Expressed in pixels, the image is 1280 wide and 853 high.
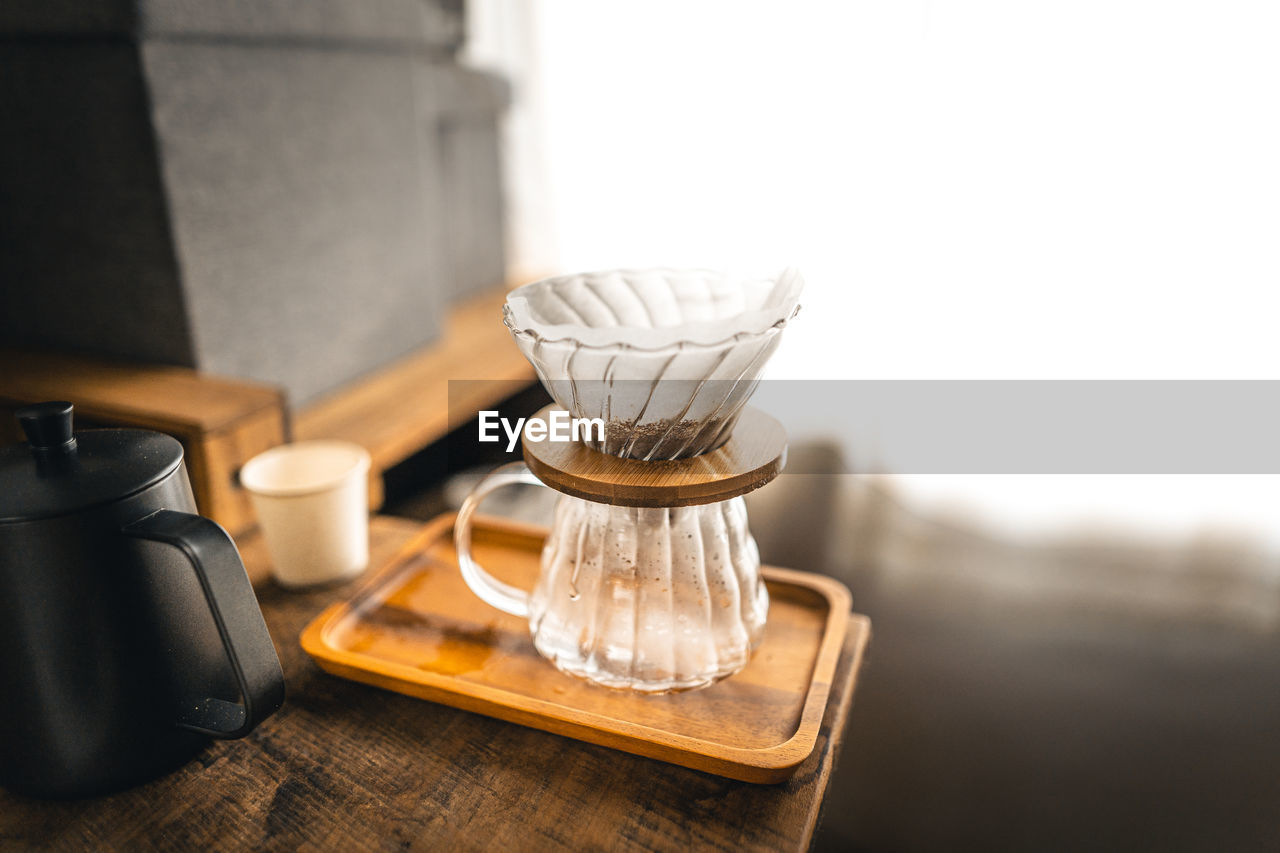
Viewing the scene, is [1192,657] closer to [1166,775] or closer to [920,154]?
[1166,775]

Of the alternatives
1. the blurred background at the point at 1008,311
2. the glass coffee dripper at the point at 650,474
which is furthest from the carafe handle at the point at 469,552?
the blurred background at the point at 1008,311

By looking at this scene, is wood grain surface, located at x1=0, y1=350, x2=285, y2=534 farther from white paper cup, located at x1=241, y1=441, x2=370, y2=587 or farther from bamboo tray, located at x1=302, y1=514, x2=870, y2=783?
bamboo tray, located at x1=302, y1=514, x2=870, y2=783

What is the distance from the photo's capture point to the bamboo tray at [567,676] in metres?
0.56

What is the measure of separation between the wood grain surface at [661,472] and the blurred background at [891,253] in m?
0.57

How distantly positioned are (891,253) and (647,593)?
0.86 m

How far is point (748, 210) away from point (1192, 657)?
0.94 meters

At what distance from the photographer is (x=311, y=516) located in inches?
29.0

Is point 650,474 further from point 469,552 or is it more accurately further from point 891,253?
point 891,253

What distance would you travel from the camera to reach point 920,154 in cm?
120

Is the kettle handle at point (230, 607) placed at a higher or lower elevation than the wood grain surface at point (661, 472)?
lower

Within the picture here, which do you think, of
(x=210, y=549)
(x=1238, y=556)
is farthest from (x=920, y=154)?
(x=210, y=549)

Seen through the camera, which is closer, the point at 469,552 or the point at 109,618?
the point at 109,618

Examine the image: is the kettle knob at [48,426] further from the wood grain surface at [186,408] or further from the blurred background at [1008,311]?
the blurred background at [1008,311]

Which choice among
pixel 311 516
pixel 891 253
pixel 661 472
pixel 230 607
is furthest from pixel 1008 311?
pixel 230 607
